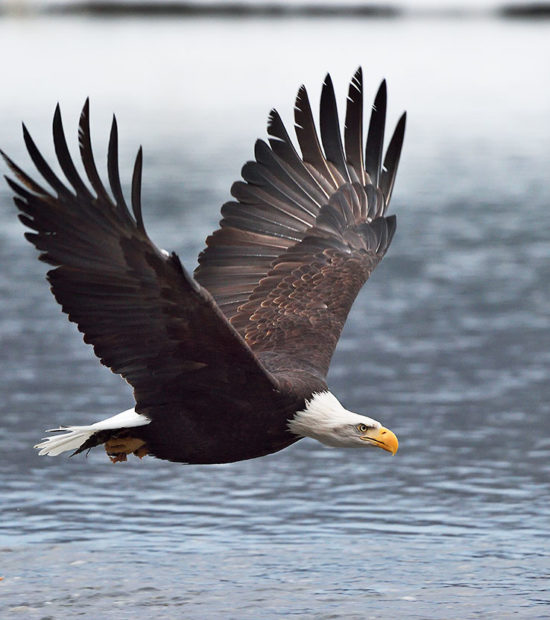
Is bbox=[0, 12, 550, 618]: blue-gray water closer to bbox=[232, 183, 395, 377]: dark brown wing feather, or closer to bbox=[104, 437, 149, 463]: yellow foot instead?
bbox=[104, 437, 149, 463]: yellow foot

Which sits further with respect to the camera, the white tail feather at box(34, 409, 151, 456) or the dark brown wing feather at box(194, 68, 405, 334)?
the dark brown wing feather at box(194, 68, 405, 334)

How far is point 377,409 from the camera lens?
10.9 metres

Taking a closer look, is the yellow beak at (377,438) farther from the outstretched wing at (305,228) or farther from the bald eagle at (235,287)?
the outstretched wing at (305,228)

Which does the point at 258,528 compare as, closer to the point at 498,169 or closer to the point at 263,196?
the point at 263,196

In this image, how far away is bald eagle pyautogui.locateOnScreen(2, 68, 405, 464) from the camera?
5.82 metres

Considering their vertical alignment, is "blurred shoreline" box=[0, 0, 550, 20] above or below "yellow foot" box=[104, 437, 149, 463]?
above

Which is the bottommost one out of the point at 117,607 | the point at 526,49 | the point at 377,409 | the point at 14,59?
the point at 117,607

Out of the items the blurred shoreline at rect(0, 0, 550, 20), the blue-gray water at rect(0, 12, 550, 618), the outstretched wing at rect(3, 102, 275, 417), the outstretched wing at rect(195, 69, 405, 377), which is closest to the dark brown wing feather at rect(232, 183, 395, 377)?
the outstretched wing at rect(195, 69, 405, 377)

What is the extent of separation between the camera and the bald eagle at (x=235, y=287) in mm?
5820

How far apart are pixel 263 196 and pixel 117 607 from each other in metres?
2.22

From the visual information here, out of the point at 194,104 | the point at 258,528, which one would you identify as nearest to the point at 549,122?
the point at 194,104

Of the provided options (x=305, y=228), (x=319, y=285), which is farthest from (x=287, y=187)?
(x=319, y=285)

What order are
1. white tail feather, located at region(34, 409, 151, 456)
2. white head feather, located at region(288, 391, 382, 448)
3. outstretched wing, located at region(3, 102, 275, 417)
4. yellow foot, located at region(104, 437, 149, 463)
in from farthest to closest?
1. yellow foot, located at region(104, 437, 149, 463)
2. white head feather, located at region(288, 391, 382, 448)
3. white tail feather, located at region(34, 409, 151, 456)
4. outstretched wing, located at region(3, 102, 275, 417)

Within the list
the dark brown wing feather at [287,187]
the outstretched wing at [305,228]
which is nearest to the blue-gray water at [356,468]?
the outstretched wing at [305,228]
